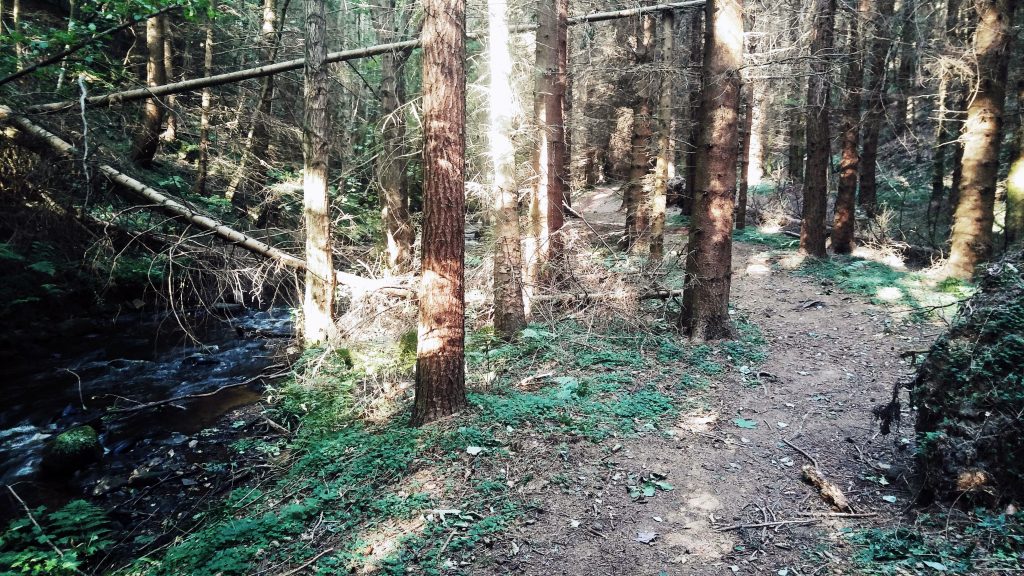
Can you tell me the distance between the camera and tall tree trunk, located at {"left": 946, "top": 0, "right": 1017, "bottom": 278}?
944cm

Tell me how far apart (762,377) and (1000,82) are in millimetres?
8522

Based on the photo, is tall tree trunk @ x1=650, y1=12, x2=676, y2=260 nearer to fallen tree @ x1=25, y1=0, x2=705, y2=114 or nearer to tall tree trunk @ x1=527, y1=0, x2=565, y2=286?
tall tree trunk @ x1=527, y1=0, x2=565, y2=286

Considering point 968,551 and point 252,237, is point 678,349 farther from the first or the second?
point 252,237

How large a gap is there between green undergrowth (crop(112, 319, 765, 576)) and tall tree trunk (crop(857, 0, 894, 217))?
354 inches

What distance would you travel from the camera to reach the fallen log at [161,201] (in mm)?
7594

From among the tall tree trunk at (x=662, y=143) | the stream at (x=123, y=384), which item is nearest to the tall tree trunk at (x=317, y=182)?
the stream at (x=123, y=384)

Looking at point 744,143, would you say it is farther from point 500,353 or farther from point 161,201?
point 161,201

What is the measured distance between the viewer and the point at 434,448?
5.06 m

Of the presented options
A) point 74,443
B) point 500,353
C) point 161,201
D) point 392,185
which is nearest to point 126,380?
point 74,443

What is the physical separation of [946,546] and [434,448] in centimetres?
411

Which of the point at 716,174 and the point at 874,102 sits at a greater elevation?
the point at 874,102

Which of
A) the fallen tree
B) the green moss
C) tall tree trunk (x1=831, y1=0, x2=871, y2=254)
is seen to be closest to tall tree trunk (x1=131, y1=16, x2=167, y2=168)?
the fallen tree

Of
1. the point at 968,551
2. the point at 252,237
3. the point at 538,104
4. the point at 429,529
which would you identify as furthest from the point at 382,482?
the point at 538,104

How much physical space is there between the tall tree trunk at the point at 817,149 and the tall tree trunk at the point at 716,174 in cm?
515
